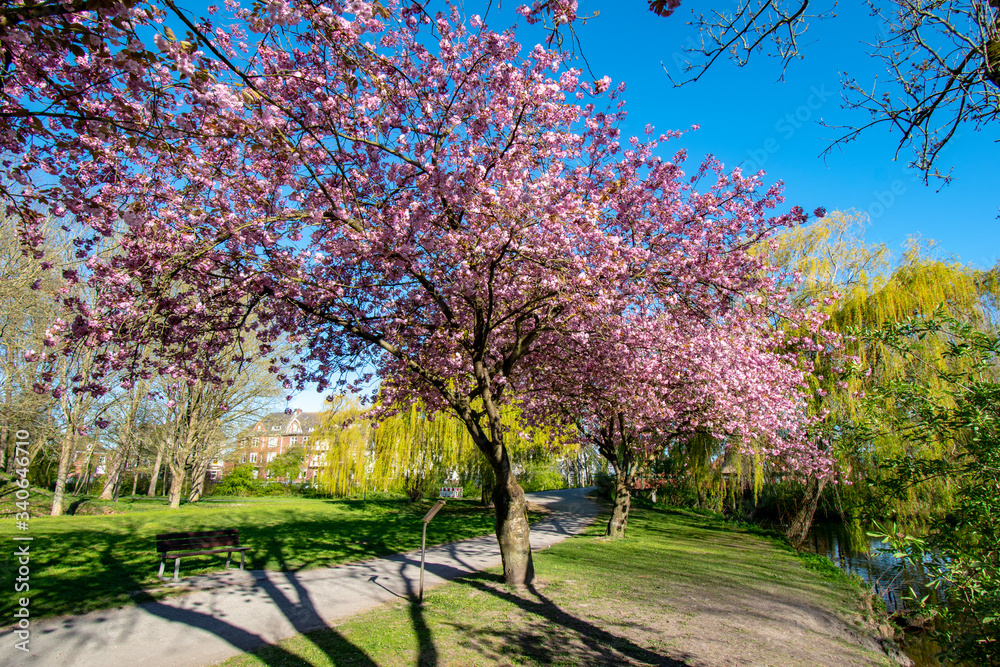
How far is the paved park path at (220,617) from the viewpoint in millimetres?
4594

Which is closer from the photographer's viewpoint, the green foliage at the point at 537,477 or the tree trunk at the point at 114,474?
the tree trunk at the point at 114,474

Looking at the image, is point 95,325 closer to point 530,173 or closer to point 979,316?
point 530,173

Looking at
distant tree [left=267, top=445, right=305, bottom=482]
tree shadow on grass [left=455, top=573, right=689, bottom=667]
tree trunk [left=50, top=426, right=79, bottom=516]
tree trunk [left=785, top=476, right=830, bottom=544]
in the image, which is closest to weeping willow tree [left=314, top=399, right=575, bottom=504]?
tree trunk [left=785, top=476, right=830, bottom=544]

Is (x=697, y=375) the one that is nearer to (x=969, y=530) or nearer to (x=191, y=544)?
(x=969, y=530)

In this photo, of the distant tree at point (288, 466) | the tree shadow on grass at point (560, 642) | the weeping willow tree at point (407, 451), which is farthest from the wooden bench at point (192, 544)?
the distant tree at point (288, 466)

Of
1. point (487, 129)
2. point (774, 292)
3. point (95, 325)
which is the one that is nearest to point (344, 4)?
point (487, 129)

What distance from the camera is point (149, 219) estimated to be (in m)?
5.17

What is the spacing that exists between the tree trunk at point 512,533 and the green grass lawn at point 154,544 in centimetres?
361

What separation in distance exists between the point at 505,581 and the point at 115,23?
7.65m

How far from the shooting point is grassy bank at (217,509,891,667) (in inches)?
191

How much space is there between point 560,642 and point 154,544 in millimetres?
9522

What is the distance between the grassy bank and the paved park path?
0.47 metres

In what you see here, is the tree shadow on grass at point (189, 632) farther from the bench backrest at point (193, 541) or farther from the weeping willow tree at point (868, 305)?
the weeping willow tree at point (868, 305)

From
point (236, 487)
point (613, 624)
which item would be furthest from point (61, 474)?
point (613, 624)
